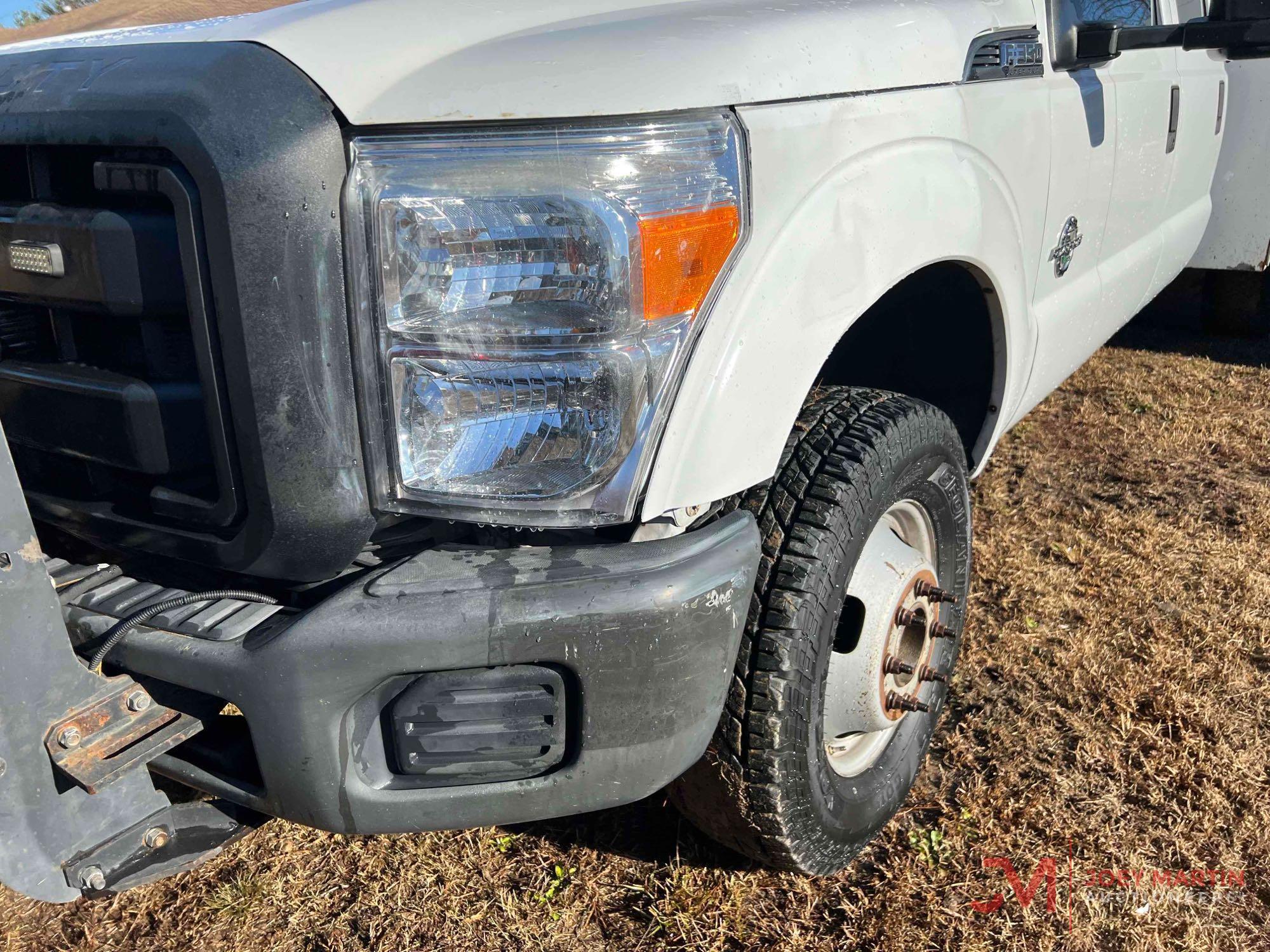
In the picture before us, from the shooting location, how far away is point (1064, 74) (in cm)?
246

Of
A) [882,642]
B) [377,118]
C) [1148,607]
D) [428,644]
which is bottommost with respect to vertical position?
[1148,607]

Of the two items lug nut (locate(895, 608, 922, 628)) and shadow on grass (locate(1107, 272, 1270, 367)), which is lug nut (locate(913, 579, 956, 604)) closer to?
lug nut (locate(895, 608, 922, 628))

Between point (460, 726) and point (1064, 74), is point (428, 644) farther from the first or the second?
point (1064, 74)

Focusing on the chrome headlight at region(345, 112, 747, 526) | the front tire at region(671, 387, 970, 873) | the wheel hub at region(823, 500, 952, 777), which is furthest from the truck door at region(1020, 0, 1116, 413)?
the chrome headlight at region(345, 112, 747, 526)

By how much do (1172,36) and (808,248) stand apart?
1352 millimetres

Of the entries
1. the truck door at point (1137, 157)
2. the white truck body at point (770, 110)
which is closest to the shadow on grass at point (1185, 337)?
the truck door at point (1137, 157)

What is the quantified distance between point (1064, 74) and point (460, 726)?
209cm

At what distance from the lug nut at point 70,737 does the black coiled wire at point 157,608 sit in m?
0.09

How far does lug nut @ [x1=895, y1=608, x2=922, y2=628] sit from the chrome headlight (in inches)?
37.4

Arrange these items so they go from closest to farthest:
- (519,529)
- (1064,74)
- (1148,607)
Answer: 1. (519,529)
2. (1064,74)
3. (1148,607)

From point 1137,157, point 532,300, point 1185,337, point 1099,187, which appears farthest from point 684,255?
point 1185,337

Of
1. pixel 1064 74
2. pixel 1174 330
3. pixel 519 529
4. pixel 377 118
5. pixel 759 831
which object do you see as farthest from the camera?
pixel 1174 330

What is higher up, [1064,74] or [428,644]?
[1064,74]

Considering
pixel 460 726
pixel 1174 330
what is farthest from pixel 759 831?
pixel 1174 330
